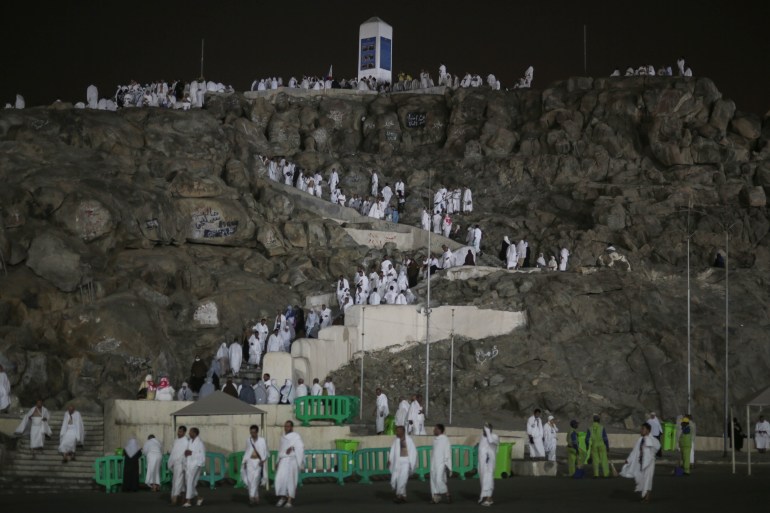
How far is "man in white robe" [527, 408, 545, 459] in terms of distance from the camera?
84.2 ft

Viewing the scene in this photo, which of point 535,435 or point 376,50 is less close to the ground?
point 376,50

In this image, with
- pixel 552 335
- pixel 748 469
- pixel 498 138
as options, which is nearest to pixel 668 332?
pixel 552 335

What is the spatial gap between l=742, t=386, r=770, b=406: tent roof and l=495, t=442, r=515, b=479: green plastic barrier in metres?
5.14

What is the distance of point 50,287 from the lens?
1357 inches

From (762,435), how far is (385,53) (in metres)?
37.2

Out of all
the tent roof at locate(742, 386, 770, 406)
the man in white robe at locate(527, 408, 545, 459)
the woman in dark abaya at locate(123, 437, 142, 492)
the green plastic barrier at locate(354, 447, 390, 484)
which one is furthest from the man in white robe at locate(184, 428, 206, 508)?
the tent roof at locate(742, 386, 770, 406)

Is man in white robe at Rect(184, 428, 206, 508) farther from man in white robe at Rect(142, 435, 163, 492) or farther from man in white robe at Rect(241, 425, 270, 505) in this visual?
man in white robe at Rect(142, 435, 163, 492)

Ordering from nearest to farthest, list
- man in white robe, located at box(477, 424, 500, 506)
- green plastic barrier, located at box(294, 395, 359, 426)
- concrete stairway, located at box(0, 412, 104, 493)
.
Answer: man in white robe, located at box(477, 424, 500, 506)
concrete stairway, located at box(0, 412, 104, 493)
green plastic barrier, located at box(294, 395, 359, 426)

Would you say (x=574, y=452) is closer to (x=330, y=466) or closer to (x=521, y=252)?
(x=330, y=466)

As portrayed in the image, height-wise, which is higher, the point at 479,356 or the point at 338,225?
the point at 338,225

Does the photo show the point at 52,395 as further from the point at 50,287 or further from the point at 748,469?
the point at 748,469

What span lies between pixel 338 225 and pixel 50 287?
1323 cm

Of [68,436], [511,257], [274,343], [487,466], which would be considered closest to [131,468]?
[68,436]

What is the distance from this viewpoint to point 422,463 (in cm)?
2255
